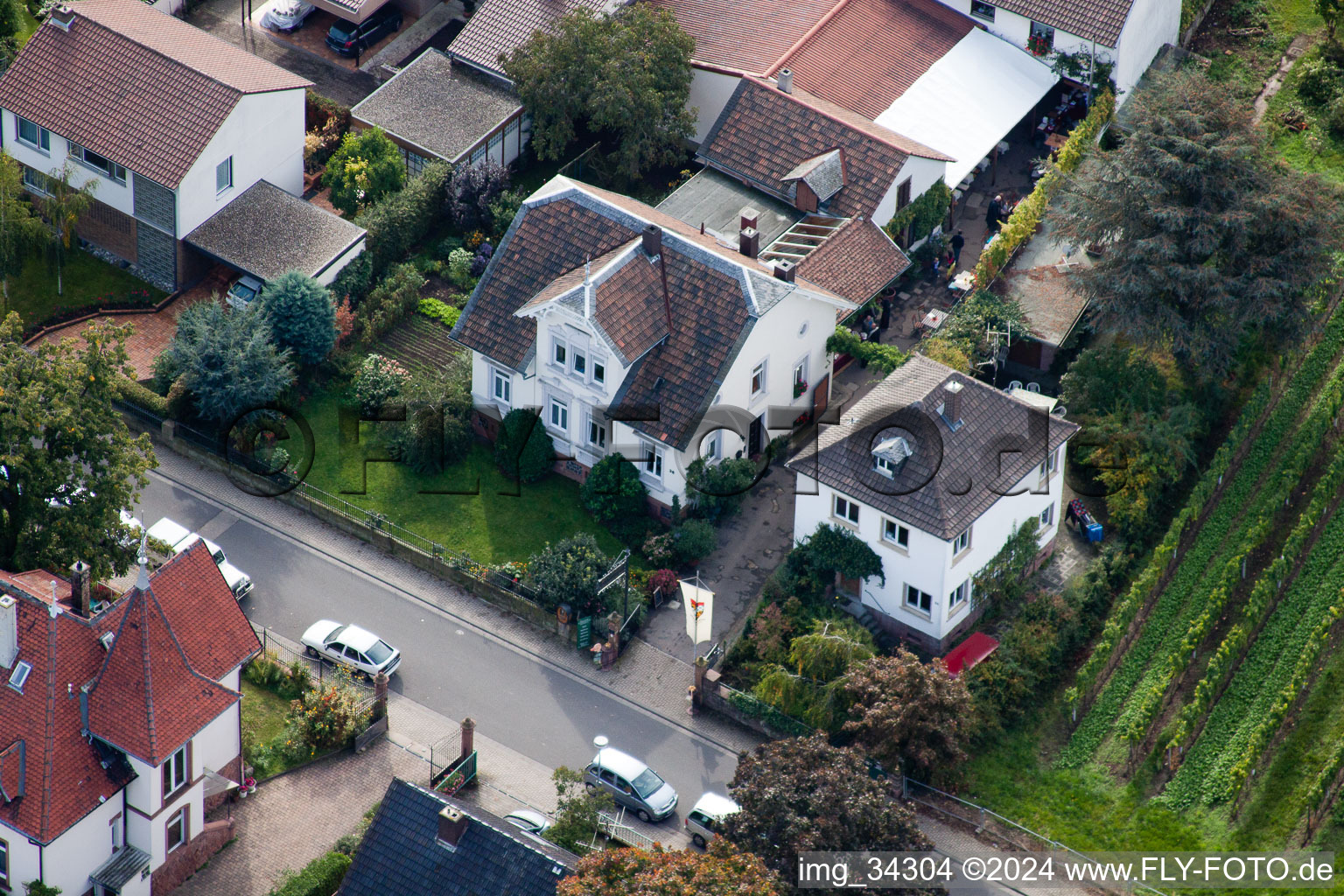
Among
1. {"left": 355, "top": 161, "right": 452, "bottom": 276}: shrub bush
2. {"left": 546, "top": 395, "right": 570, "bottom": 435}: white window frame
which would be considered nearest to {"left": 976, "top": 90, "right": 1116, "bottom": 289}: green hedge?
{"left": 546, "top": 395, "right": 570, "bottom": 435}: white window frame

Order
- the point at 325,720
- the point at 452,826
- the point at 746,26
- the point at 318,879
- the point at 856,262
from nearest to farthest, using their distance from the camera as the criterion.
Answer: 1. the point at 452,826
2. the point at 318,879
3. the point at 325,720
4. the point at 856,262
5. the point at 746,26

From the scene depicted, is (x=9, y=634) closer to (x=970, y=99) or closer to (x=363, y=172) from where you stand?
(x=363, y=172)

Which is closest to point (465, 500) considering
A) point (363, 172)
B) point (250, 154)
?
point (363, 172)

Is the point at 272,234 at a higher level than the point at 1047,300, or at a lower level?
lower

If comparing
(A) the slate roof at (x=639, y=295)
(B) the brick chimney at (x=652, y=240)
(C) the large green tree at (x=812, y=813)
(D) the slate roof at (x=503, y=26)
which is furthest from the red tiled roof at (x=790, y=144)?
(C) the large green tree at (x=812, y=813)

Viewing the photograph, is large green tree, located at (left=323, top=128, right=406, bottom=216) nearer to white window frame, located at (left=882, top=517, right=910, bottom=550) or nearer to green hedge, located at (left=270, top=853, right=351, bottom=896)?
white window frame, located at (left=882, top=517, right=910, bottom=550)

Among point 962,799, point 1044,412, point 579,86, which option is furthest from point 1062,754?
point 579,86

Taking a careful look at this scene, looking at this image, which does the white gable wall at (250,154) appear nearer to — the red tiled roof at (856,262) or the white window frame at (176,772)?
the red tiled roof at (856,262)
